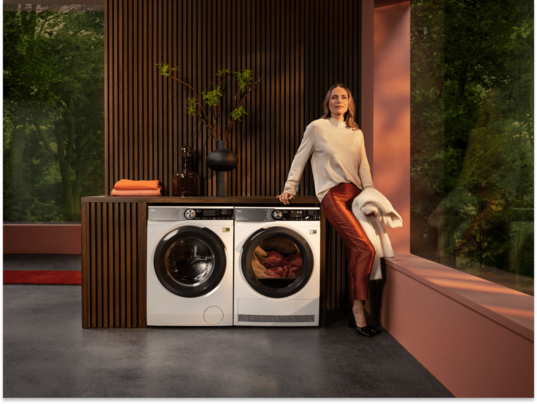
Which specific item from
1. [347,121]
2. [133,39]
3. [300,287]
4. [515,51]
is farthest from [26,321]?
[515,51]

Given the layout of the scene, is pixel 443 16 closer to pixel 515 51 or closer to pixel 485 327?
pixel 515 51

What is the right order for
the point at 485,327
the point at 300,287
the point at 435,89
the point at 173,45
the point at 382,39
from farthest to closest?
1. the point at 173,45
2. the point at 435,89
3. the point at 382,39
4. the point at 300,287
5. the point at 485,327

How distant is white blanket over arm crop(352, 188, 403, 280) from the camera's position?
243 centimetres

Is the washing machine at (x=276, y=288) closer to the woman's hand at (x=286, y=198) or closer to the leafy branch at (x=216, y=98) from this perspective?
the woman's hand at (x=286, y=198)

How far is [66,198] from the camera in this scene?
5.78 metres

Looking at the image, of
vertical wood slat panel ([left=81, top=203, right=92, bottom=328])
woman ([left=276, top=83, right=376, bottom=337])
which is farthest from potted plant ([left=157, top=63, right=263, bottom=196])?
vertical wood slat panel ([left=81, top=203, right=92, bottom=328])

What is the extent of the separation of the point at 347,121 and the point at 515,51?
1.18 m

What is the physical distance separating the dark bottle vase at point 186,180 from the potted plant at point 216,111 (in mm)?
206

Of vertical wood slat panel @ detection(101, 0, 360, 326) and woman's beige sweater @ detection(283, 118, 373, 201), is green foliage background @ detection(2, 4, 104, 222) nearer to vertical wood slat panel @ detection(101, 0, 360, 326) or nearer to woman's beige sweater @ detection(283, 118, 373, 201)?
vertical wood slat panel @ detection(101, 0, 360, 326)

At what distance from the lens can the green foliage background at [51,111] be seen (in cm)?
559

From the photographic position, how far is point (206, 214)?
255 cm

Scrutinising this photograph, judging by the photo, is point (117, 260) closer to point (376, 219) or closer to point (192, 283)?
point (192, 283)

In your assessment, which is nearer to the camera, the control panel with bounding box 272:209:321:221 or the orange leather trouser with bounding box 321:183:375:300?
A: the orange leather trouser with bounding box 321:183:375:300

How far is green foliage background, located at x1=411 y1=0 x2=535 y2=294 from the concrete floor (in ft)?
3.23
